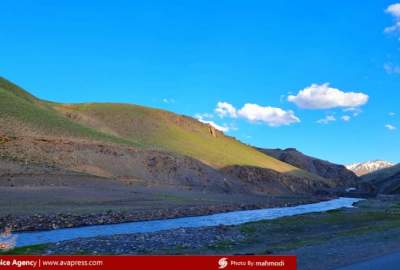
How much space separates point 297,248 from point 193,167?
361 feet

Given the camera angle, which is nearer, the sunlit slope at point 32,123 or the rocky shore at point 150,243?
the rocky shore at point 150,243

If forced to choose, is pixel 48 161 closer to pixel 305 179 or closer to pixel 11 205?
pixel 11 205

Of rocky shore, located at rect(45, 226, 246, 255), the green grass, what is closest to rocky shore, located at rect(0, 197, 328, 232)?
rocky shore, located at rect(45, 226, 246, 255)

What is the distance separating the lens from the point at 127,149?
4798 inches

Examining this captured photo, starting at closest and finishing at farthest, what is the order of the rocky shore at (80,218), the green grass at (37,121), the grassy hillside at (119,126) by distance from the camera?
the rocky shore at (80,218)
the green grass at (37,121)
the grassy hillside at (119,126)

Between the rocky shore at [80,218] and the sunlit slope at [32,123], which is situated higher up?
the sunlit slope at [32,123]

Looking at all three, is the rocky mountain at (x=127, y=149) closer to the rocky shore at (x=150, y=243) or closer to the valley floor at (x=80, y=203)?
the valley floor at (x=80, y=203)

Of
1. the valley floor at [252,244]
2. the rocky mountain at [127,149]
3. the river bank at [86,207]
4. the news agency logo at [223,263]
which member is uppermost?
the rocky mountain at [127,149]

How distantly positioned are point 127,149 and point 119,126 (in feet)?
176

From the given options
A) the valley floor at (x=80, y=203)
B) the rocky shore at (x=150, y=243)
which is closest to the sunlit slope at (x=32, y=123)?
the valley floor at (x=80, y=203)

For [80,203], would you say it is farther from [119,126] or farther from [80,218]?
[119,126]

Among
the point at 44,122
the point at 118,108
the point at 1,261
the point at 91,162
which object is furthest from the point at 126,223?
the point at 118,108

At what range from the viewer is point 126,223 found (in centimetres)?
4912

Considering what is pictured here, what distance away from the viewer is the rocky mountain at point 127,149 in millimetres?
99875
